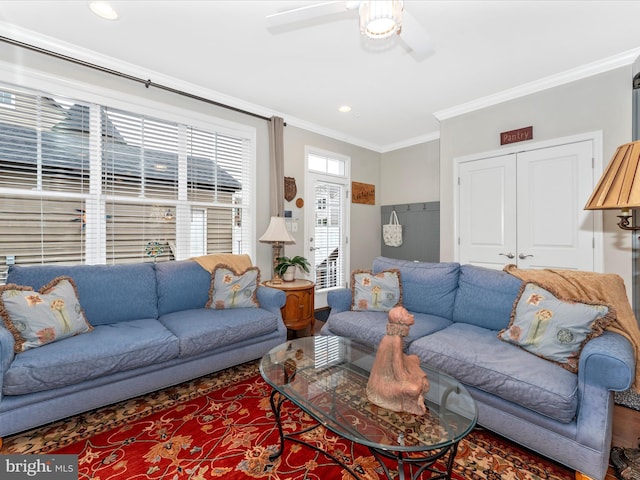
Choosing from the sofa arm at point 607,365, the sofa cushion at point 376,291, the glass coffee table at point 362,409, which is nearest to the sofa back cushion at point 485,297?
the sofa cushion at point 376,291

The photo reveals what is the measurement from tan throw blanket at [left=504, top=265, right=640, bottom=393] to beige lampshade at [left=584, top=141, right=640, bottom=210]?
70 centimetres

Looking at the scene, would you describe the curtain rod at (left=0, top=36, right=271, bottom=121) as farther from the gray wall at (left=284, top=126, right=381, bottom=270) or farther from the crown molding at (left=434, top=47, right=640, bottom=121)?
the crown molding at (left=434, top=47, right=640, bottom=121)

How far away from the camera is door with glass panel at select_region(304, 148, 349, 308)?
4.32 meters

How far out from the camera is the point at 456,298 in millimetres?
2471

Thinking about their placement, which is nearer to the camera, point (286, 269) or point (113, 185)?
point (113, 185)

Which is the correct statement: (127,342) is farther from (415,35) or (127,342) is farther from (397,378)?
(415,35)

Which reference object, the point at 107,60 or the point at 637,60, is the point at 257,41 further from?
the point at 637,60

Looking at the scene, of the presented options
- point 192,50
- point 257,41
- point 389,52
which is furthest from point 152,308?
point 389,52

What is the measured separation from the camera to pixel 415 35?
1769 millimetres

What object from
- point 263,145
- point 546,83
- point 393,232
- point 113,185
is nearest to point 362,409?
point 113,185

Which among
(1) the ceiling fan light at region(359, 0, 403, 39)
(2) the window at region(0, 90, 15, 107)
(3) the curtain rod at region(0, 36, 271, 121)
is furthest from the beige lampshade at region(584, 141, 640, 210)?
(2) the window at region(0, 90, 15, 107)

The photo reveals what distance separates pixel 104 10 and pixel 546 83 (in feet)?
12.8

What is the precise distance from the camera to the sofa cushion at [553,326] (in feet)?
5.29

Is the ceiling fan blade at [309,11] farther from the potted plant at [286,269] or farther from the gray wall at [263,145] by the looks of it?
the potted plant at [286,269]
